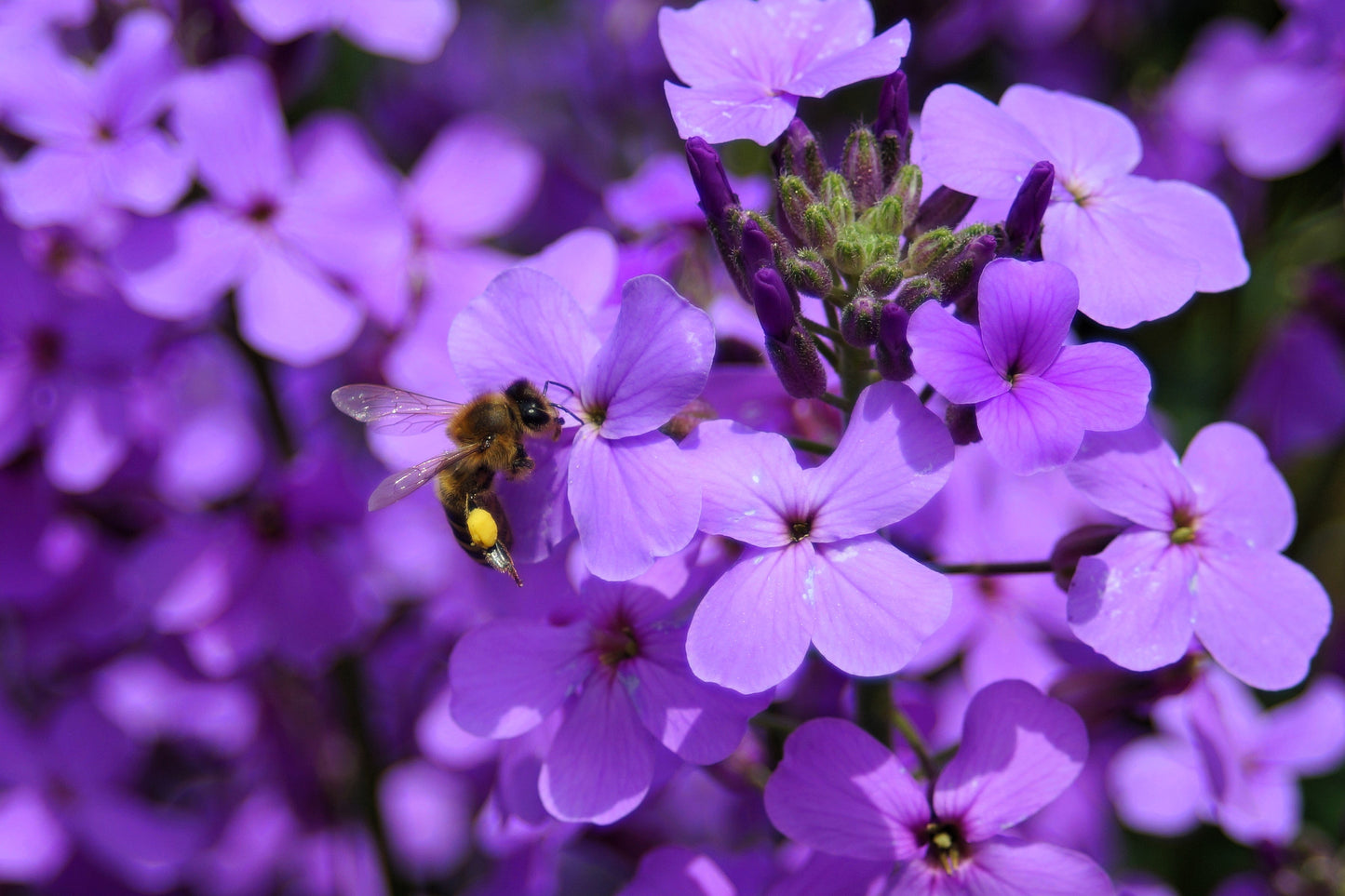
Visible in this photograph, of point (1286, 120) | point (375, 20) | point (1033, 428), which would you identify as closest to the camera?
point (1033, 428)

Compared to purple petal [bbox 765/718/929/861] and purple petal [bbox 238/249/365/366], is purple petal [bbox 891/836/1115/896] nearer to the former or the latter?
purple petal [bbox 765/718/929/861]

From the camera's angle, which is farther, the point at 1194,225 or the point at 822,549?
the point at 1194,225

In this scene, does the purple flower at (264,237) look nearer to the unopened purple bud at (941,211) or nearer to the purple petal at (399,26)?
the purple petal at (399,26)

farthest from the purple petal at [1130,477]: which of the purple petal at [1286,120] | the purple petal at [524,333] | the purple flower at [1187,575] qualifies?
the purple petal at [1286,120]

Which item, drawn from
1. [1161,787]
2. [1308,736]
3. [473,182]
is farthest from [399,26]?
[1308,736]

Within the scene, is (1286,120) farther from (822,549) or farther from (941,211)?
(822,549)

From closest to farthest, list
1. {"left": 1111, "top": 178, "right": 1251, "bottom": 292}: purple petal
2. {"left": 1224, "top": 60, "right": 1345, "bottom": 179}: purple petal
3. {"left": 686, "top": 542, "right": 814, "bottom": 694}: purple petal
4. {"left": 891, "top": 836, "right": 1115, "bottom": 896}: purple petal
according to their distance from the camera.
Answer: {"left": 686, "top": 542, "right": 814, "bottom": 694}: purple petal < {"left": 891, "top": 836, "right": 1115, "bottom": 896}: purple petal < {"left": 1111, "top": 178, "right": 1251, "bottom": 292}: purple petal < {"left": 1224, "top": 60, "right": 1345, "bottom": 179}: purple petal

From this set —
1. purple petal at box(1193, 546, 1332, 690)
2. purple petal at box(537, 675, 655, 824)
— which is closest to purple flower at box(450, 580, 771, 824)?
purple petal at box(537, 675, 655, 824)
